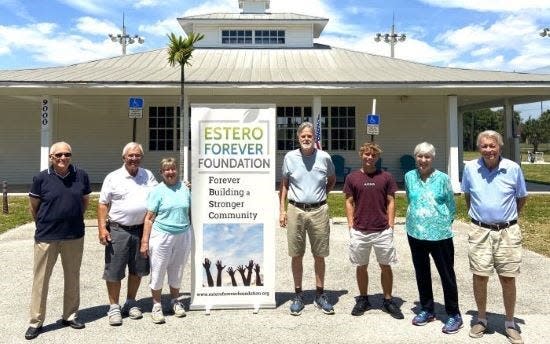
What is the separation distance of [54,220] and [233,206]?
5.33 feet

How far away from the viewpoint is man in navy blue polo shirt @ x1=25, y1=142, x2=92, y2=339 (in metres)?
3.97

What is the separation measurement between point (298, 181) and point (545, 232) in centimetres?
614

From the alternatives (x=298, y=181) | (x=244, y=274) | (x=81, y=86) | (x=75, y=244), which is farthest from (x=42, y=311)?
(x=81, y=86)

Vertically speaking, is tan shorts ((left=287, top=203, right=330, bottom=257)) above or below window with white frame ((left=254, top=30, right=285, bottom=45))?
below

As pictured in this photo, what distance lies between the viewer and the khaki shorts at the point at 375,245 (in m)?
4.39

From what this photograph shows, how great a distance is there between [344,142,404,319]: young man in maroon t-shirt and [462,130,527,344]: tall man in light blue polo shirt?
0.73 meters

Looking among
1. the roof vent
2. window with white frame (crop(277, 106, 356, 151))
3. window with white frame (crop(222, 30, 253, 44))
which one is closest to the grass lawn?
window with white frame (crop(277, 106, 356, 151))

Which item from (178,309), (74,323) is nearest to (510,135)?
(178,309)

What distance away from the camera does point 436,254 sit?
4.12 meters

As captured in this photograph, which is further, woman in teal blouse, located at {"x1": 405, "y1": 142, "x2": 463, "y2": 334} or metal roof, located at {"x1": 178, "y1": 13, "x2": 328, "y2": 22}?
metal roof, located at {"x1": 178, "y1": 13, "x2": 328, "y2": 22}

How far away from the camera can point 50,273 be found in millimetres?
4109

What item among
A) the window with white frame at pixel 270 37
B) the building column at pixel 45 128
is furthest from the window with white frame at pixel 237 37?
the building column at pixel 45 128

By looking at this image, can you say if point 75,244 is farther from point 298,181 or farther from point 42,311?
point 298,181

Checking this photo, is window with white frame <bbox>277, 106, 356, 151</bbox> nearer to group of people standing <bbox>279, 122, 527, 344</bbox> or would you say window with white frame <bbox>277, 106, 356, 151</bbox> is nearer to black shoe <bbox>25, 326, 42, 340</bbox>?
group of people standing <bbox>279, 122, 527, 344</bbox>
